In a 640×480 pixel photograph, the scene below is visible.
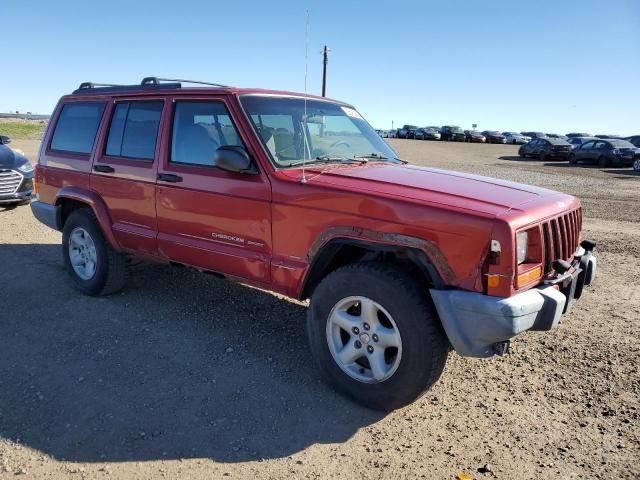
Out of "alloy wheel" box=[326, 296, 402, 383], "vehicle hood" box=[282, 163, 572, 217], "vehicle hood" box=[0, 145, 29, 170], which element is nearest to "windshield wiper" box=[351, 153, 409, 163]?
"vehicle hood" box=[282, 163, 572, 217]

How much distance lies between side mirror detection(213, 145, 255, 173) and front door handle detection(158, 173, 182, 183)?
2.14ft

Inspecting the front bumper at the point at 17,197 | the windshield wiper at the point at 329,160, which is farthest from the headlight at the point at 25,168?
the windshield wiper at the point at 329,160

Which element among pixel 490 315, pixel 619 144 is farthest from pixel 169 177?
pixel 619 144

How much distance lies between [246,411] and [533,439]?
1786 mm

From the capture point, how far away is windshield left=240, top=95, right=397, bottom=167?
4.02 metres

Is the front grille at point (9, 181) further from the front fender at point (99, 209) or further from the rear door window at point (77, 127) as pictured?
the front fender at point (99, 209)

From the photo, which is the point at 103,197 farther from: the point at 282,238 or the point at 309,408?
the point at 309,408

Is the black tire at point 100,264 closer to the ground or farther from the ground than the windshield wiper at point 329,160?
closer to the ground

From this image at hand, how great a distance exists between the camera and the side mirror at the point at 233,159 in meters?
3.72

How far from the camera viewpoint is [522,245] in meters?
3.06

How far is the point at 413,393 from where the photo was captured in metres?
3.23

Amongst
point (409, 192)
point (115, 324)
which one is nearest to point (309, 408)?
point (409, 192)

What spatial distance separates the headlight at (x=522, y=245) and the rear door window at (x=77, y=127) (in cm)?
417

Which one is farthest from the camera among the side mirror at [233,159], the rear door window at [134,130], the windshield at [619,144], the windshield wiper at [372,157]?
the windshield at [619,144]
